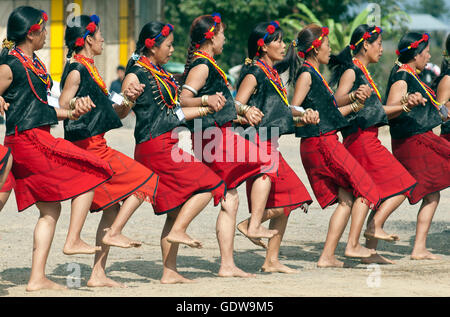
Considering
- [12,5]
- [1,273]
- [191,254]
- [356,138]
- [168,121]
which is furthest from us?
[12,5]

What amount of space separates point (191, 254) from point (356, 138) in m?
1.74

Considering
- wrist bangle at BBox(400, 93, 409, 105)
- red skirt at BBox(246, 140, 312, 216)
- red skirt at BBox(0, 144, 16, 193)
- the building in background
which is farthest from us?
the building in background

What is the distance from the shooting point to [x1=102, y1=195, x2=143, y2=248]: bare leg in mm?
5879

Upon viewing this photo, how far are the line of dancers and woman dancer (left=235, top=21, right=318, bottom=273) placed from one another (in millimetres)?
10

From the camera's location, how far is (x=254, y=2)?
27469mm

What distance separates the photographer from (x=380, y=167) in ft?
23.4

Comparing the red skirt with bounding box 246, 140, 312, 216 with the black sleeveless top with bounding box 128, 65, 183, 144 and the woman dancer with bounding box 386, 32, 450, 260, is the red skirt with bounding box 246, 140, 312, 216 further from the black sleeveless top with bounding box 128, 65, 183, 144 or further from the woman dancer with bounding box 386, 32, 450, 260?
the woman dancer with bounding box 386, 32, 450, 260

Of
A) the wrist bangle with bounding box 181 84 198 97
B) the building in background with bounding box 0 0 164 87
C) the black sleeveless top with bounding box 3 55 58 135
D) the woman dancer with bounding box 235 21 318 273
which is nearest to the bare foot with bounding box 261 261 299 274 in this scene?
the woman dancer with bounding box 235 21 318 273

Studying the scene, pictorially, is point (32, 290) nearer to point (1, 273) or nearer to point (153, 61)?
point (1, 273)

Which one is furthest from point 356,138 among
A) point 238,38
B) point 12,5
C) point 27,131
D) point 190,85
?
point 238,38

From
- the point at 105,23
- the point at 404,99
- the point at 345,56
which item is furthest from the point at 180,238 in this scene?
the point at 105,23

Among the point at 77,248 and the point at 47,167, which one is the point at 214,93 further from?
the point at 77,248

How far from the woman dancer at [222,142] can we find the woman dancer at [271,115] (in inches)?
4.5

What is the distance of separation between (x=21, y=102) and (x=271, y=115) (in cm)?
183
